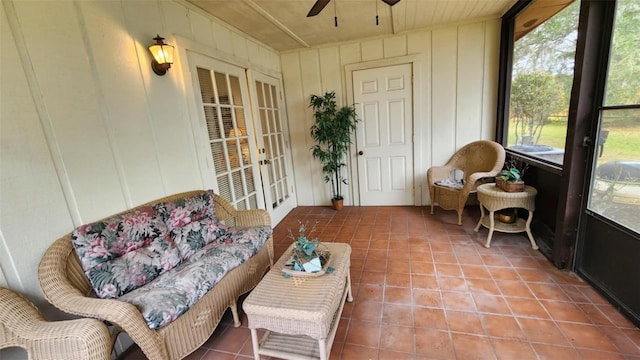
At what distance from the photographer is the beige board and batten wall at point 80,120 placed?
52.6 inches

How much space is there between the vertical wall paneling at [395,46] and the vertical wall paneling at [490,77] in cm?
96

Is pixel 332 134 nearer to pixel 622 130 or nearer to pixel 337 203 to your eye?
pixel 337 203

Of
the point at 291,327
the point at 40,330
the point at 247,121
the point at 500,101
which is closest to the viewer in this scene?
the point at 40,330

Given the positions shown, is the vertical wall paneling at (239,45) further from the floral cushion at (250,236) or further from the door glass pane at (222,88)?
the floral cushion at (250,236)

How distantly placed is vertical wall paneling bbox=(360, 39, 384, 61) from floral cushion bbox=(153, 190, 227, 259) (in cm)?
285

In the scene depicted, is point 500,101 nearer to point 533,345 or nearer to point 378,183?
point 378,183

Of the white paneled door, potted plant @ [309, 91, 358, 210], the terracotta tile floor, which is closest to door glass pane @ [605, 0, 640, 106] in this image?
the terracotta tile floor

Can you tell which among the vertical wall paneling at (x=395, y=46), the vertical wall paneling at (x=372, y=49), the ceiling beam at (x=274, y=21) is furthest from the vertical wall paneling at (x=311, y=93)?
the vertical wall paneling at (x=395, y=46)

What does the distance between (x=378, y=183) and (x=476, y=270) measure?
6.51ft

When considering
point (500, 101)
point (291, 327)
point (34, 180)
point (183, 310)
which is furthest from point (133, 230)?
point (500, 101)

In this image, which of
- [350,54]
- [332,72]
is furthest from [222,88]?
[350,54]

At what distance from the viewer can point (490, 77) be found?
Result: 3385 millimetres

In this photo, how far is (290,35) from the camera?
3303 mm

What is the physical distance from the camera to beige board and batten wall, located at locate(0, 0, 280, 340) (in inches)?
52.6
